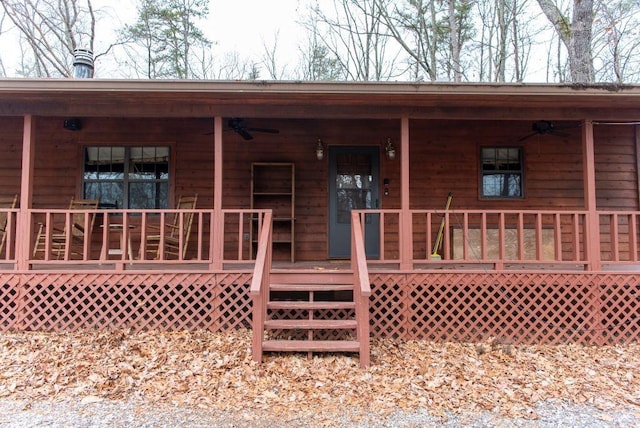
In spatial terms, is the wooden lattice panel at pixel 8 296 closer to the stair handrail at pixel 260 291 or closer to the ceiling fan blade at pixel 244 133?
the stair handrail at pixel 260 291

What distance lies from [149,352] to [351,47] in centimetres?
1454

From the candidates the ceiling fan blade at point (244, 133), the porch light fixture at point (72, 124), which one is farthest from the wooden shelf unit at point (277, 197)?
the porch light fixture at point (72, 124)

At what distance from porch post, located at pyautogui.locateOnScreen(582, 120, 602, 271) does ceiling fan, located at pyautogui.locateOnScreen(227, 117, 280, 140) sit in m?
3.88

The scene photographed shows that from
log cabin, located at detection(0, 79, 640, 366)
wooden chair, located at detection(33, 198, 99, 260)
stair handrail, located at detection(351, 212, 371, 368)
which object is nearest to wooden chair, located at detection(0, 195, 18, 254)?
log cabin, located at detection(0, 79, 640, 366)

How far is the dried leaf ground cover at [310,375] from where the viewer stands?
3.04 meters

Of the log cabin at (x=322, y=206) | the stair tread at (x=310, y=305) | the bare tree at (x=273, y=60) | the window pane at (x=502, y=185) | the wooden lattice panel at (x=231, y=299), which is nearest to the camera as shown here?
the stair tread at (x=310, y=305)

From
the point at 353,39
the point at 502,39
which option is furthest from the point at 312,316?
the point at 353,39

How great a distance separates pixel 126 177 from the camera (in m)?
5.93

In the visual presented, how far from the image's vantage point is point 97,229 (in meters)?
5.85

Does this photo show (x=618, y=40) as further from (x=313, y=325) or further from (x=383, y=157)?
(x=313, y=325)

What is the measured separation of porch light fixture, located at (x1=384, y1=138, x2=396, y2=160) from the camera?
5904 millimetres

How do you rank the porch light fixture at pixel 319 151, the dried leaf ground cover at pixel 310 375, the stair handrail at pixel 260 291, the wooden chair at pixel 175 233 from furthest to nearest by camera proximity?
the porch light fixture at pixel 319 151 < the wooden chair at pixel 175 233 < the stair handrail at pixel 260 291 < the dried leaf ground cover at pixel 310 375

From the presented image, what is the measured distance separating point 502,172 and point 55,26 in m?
15.2

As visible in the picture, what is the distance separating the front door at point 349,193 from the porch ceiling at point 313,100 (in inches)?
60.2
